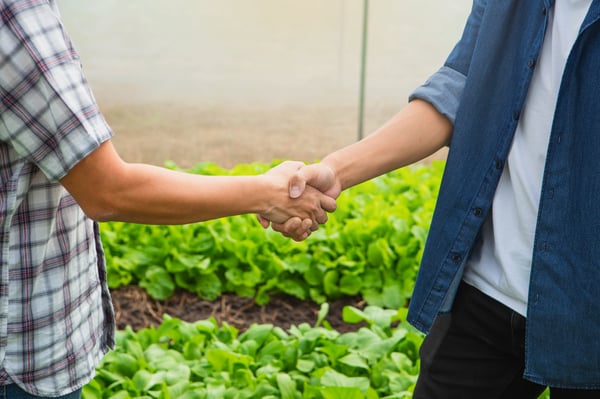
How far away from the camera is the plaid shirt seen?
134 centimetres

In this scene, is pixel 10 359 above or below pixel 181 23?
below

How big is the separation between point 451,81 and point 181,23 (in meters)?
4.41

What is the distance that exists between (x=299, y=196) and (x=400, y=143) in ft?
1.11

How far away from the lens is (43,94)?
136 centimetres

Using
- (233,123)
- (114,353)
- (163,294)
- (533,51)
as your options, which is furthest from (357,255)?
(233,123)

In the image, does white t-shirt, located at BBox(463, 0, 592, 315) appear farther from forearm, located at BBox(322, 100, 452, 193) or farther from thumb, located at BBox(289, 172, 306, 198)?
thumb, located at BBox(289, 172, 306, 198)

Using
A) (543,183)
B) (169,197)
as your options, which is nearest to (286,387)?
(169,197)

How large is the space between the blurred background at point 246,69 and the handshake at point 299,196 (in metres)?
3.87

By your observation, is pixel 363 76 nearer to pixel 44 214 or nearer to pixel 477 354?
pixel 477 354

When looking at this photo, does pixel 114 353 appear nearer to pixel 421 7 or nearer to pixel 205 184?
pixel 205 184

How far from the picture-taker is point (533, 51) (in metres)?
1.64

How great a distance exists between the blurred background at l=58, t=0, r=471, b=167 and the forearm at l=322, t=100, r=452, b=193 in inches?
159

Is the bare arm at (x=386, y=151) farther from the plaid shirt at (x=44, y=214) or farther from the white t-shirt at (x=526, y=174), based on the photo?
the plaid shirt at (x=44, y=214)

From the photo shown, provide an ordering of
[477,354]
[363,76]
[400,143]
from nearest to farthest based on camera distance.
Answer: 1. [477,354]
2. [400,143]
3. [363,76]
